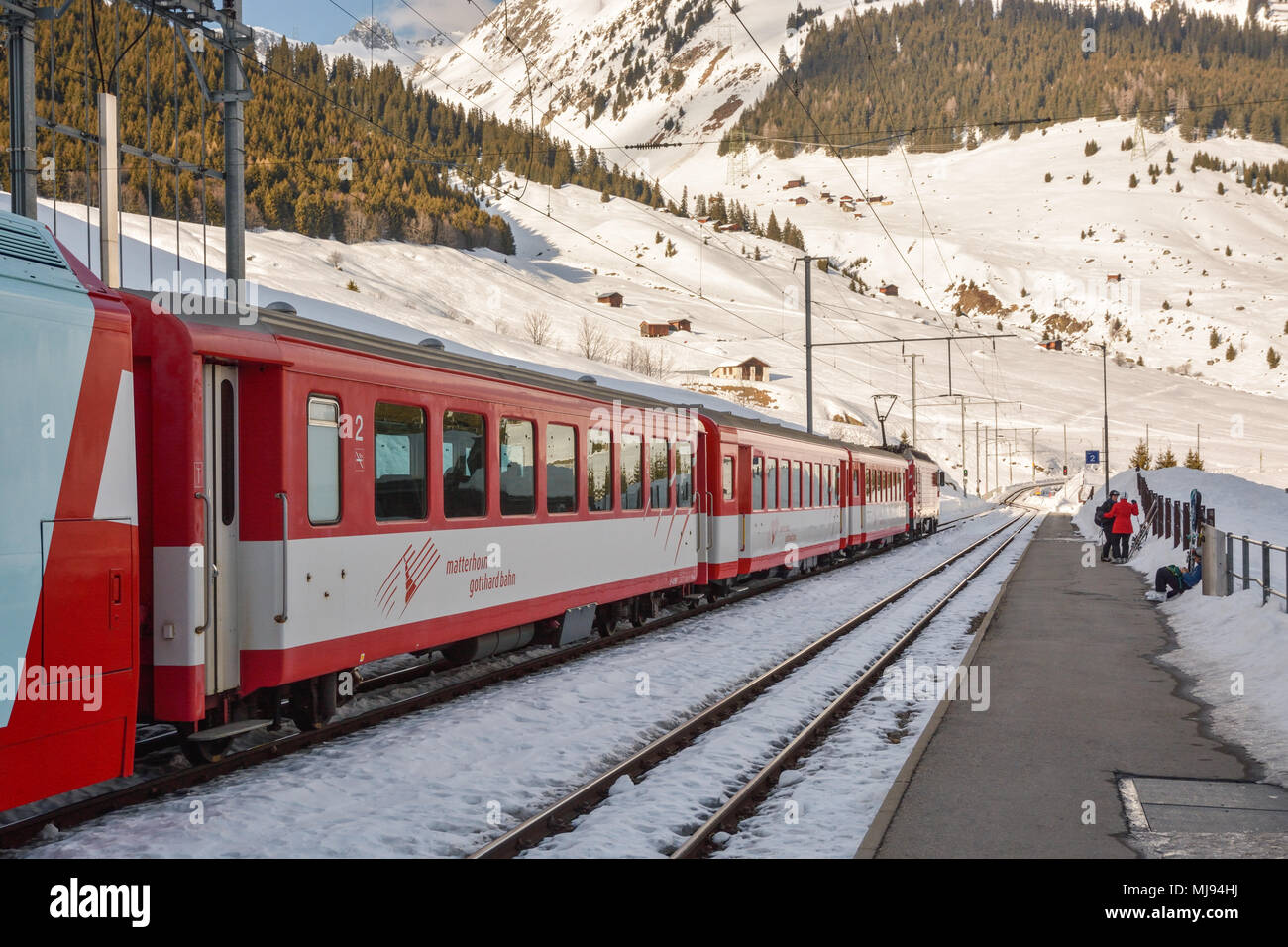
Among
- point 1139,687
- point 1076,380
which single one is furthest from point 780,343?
point 1139,687

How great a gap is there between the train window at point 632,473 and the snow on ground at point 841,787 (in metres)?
4.12

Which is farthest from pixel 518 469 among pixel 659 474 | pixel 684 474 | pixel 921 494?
pixel 921 494

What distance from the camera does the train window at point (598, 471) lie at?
46.0 ft

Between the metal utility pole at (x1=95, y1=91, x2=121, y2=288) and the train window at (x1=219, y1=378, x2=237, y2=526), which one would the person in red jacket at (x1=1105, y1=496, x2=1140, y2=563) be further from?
the train window at (x1=219, y1=378, x2=237, y2=526)

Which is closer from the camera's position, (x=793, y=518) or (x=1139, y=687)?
(x=1139, y=687)

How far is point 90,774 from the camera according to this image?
20.7 ft

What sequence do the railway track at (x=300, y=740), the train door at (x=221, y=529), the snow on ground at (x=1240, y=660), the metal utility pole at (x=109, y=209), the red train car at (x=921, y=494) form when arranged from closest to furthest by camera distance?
the railway track at (x=300, y=740), the train door at (x=221, y=529), the snow on ground at (x=1240, y=660), the metal utility pole at (x=109, y=209), the red train car at (x=921, y=494)

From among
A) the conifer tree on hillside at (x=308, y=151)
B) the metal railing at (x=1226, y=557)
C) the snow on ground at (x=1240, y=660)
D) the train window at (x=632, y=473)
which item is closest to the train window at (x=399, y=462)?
the train window at (x=632, y=473)

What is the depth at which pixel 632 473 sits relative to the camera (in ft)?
50.9

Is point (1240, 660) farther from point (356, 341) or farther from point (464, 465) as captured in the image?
point (356, 341)

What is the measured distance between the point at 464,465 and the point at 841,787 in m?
4.65

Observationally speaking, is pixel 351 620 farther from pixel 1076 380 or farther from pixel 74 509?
pixel 1076 380

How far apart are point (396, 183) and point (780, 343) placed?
1974 inches

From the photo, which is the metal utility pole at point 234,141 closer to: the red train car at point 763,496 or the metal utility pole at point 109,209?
the metal utility pole at point 109,209
